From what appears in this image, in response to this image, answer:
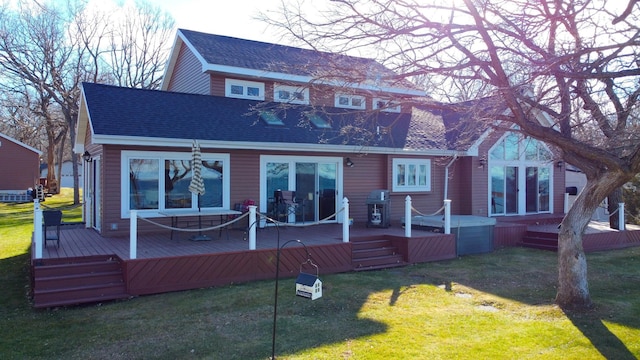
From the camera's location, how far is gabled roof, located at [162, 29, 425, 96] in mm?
7344

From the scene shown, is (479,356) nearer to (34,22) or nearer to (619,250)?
(619,250)

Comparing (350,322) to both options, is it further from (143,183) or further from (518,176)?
(518,176)

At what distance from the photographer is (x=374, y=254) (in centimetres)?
1055

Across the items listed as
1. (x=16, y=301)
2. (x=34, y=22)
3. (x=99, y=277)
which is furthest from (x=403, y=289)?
(x=34, y=22)

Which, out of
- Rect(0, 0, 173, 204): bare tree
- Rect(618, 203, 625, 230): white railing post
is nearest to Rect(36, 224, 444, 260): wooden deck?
Rect(618, 203, 625, 230): white railing post

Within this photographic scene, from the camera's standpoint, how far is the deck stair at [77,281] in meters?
7.12

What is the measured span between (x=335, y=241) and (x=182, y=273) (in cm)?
338

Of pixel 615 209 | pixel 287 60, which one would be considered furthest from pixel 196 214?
pixel 615 209

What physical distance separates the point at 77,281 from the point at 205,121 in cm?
547

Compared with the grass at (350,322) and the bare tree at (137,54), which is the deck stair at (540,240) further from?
the bare tree at (137,54)

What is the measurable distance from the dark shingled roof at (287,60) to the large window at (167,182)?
2.95m

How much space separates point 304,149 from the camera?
1210 cm

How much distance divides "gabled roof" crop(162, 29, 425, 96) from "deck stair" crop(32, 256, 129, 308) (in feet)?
15.1

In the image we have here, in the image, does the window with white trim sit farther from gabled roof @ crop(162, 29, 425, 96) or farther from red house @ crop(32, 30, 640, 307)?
gabled roof @ crop(162, 29, 425, 96)
